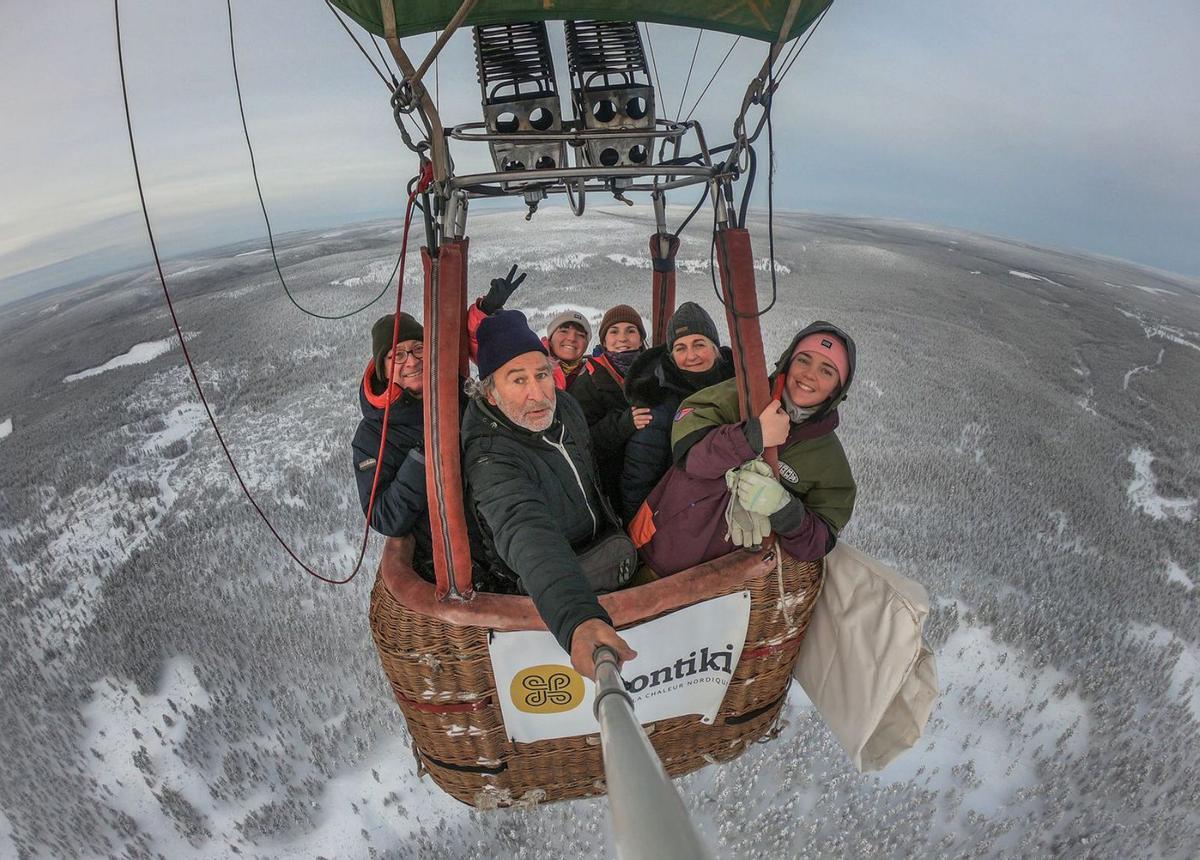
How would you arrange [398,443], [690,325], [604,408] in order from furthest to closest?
1. [604,408]
2. [690,325]
3. [398,443]

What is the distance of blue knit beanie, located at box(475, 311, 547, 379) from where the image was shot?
1303 mm

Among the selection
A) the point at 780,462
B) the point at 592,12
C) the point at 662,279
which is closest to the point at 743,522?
the point at 780,462

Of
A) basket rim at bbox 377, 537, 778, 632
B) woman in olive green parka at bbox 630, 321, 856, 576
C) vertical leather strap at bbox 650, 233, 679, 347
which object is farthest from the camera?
vertical leather strap at bbox 650, 233, 679, 347

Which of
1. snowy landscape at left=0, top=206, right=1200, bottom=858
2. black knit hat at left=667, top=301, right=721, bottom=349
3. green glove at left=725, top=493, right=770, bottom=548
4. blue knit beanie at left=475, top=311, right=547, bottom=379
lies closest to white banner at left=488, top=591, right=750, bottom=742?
green glove at left=725, top=493, right=770, bottom=548

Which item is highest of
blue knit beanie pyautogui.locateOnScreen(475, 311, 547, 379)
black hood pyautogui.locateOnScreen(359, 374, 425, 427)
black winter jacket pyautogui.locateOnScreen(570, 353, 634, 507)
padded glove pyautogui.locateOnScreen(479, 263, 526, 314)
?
padded glove pyautogui.locateOnScreen(479, 263, 526, 314)

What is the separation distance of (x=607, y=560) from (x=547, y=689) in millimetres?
289

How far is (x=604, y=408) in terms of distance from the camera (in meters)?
2.18

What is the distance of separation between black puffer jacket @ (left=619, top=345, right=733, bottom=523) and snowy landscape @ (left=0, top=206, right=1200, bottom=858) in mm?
1282

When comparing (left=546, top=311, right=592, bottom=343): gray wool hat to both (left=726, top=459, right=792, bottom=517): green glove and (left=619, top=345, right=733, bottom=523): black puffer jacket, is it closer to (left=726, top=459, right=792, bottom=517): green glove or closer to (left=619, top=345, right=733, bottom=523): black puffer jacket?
(left=619, top=345, right=733, bottom=523): black puffer jacket

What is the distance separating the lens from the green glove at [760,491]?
122cm

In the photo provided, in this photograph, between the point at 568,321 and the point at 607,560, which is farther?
the point at 568,321

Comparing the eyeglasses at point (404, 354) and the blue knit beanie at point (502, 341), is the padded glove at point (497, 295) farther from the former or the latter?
the eyeglasses at point (404, 354)

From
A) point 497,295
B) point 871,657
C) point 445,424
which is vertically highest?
point 497,295

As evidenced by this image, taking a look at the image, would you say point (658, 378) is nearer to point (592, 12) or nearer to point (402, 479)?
point (402, 479)
